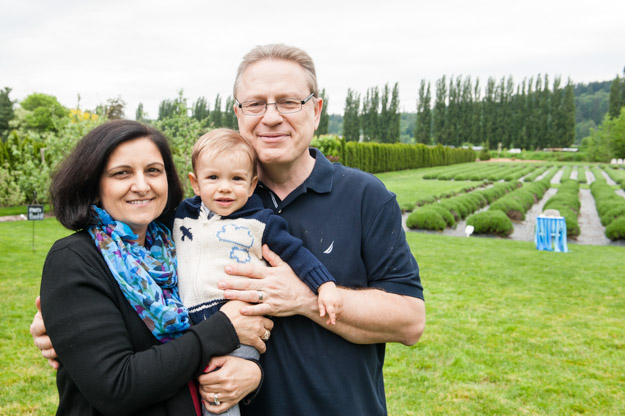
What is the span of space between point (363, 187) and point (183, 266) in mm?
764

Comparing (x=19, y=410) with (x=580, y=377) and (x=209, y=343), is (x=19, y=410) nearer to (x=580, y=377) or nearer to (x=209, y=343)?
(x=209, y=343)

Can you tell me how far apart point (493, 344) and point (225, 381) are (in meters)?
4.97

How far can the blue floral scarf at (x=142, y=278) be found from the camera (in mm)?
1445

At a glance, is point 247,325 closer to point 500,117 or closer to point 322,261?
point 322,261

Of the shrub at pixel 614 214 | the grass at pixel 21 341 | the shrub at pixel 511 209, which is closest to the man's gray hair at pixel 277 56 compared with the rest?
the grass at pixel 21 341

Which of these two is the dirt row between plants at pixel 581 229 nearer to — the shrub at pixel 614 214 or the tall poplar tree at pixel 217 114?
the shrub at pixel 614 214

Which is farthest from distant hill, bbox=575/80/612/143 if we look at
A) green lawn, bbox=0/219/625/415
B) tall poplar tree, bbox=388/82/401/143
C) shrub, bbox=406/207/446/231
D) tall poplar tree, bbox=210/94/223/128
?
green lawn, bbox=0/219/625/415

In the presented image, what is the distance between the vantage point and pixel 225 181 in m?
1.81

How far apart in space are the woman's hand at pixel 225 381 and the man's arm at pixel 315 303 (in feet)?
0.57

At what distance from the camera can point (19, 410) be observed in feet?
13.0

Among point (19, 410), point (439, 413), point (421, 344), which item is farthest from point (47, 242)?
point (439, 413)

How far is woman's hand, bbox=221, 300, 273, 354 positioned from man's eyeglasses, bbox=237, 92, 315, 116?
29.2 inches

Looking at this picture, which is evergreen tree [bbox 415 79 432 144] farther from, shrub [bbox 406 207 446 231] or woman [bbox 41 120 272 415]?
woman [bbox 41 120 272 415]

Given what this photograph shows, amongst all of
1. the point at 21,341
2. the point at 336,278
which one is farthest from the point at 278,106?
the point at 21,341
